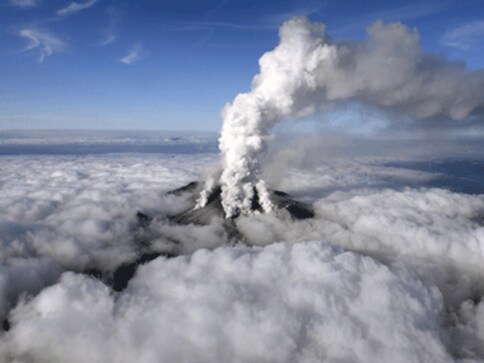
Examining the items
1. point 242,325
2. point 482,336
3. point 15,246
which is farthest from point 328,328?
point 15,246

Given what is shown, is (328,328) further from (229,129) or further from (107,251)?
(107,251)

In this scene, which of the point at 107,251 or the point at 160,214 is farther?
the point at 160,214

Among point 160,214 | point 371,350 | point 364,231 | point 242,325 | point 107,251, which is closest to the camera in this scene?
point 371,350

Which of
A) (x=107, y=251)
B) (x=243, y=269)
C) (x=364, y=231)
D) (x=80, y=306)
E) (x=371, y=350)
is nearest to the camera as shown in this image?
(x=371, y=350)

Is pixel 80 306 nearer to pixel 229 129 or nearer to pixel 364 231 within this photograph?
pixel 229 129

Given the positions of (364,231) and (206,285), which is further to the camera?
(364,231)

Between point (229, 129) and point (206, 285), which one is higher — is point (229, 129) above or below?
above

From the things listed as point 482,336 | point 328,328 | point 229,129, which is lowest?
point 482,336

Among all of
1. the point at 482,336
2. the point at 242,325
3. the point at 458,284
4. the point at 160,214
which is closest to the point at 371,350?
the point at 242,325

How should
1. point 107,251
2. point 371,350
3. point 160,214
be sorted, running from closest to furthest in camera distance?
point 371,350, point 107,251, point 160,214
